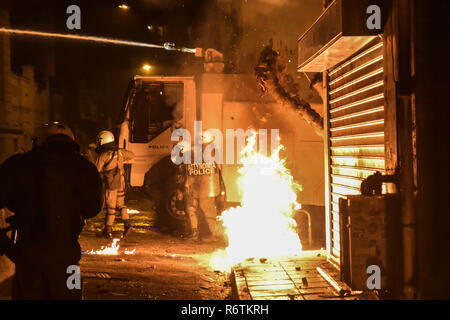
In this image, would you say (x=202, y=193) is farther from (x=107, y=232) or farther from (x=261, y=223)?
(x=107, y=232)

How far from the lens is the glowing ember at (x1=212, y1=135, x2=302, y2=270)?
655cm

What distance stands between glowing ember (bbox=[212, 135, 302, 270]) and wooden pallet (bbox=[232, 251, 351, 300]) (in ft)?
1.36

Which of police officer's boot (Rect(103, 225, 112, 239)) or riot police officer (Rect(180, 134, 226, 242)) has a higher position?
riot police officer (Rect(180, 134, 226, 242))

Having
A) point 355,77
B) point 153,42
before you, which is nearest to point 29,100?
point 153,42

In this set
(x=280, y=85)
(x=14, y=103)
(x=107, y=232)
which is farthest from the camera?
(x=14, y=103)

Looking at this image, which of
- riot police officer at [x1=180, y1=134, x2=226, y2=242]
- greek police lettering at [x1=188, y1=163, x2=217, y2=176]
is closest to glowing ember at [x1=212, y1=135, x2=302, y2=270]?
riot police officer at [x1=180, y1=134, x2=226, y2=242]

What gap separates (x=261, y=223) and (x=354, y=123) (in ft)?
9.41

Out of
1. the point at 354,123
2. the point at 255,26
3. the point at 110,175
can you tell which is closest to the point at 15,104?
the point at 110,175

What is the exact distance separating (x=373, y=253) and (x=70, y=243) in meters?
2.96

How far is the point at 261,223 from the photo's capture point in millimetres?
6922

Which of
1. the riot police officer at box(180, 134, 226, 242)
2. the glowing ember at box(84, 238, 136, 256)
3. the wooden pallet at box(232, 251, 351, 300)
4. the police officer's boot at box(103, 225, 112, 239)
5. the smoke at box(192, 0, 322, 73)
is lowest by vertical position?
the glowing ember at box(84, 238, 136, 256)

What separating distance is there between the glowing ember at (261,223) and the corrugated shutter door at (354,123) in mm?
1234

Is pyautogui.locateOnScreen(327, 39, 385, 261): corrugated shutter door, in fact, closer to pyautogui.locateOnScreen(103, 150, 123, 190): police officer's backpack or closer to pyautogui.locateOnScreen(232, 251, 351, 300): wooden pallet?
pyautogui.locateOnScreen(232, 251, 351, 300): wooden pallet

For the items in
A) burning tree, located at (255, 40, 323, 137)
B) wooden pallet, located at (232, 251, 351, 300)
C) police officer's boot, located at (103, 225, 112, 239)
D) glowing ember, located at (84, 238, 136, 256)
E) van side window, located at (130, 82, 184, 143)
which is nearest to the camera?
wooden pallet, located at (232, 251, 351, 300)
